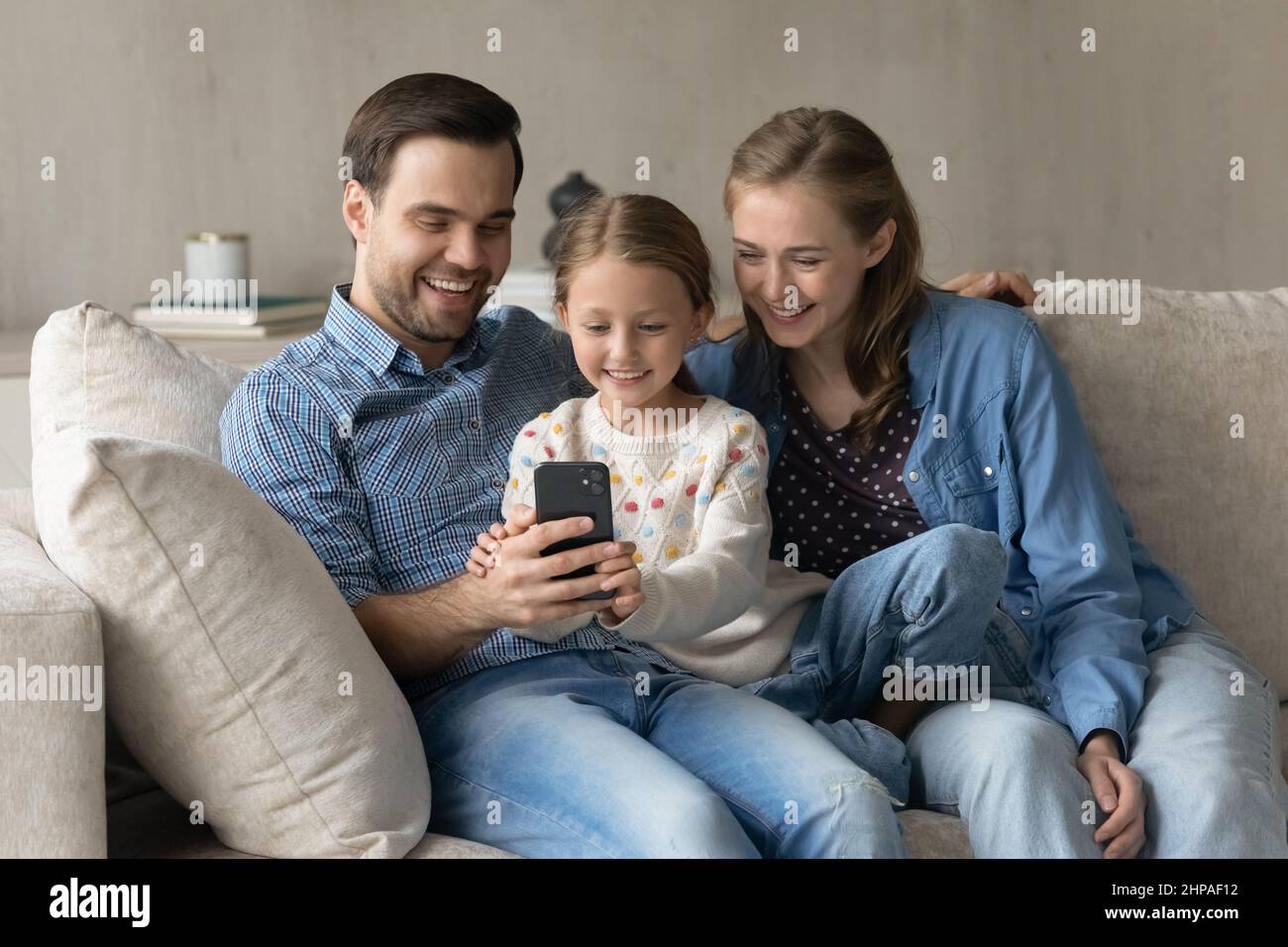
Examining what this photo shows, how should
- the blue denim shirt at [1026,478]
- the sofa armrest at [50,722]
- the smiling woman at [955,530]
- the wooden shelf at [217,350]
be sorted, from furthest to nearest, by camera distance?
1. the wooden shelf at [217,350]
2. the blue denim shirt at [1026,478]
3. the smiling woman at [955,530]
4. the sofa armrest at [50,722]

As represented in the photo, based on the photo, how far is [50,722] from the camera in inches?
47.6

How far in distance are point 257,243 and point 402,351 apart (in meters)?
1.61

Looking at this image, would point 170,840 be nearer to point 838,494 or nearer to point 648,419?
point 648,419

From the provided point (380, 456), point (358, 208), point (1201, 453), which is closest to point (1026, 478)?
point (1201, 453)

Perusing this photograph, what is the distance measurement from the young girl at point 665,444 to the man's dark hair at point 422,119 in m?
0.17

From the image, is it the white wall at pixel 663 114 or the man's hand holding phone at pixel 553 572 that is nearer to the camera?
the man's hand holding phone at pixel 553 572

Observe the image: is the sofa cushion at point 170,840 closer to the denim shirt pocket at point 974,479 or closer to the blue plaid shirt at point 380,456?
the blue plaid shirt at point 380,456

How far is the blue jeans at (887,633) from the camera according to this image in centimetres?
151

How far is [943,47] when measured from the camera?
3238 millimetres

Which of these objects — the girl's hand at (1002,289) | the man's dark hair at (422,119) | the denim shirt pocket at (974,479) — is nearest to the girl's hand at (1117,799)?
the denim shirt pocket at (974,479)

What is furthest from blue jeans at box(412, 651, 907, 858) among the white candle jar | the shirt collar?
the white candle jar

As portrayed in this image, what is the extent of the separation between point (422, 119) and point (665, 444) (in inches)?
19.6
